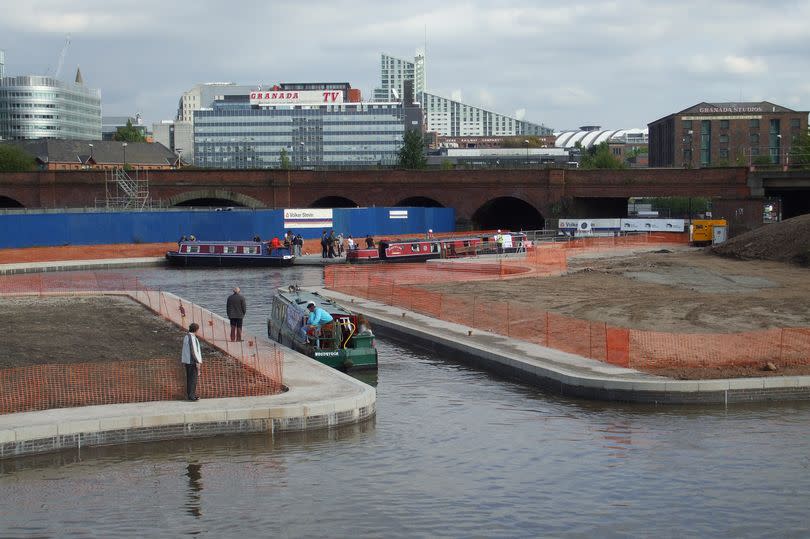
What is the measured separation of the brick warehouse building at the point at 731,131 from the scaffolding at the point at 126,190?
335 feet

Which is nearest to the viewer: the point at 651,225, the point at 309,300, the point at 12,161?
the point at 309,300

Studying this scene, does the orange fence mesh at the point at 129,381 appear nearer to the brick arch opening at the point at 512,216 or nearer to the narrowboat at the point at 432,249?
the narrowboat at the point at 432,249

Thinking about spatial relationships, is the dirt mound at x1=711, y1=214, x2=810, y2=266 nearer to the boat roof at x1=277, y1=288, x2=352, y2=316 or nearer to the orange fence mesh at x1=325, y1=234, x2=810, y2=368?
the orange fence mesh at x1=325, y1=234, x2=810, y2=368

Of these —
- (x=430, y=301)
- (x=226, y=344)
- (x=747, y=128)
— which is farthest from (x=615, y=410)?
(x=747, y=128)

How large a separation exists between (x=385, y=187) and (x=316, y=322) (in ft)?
233

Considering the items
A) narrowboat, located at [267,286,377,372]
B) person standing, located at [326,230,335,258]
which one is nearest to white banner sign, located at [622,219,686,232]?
person standing, located at [326,230,335,258]

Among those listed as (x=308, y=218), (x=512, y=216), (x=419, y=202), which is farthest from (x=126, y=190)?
(x=512, y=216)

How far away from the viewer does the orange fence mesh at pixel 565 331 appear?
92.5 feet

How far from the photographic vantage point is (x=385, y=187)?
326ft

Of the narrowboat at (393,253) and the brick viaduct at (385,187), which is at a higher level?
the brick viaduct at (385,187)

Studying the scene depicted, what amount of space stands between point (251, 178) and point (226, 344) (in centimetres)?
6855

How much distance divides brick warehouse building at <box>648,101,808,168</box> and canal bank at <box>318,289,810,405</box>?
14821 centimetres

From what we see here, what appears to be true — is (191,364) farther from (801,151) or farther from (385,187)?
(801,151)

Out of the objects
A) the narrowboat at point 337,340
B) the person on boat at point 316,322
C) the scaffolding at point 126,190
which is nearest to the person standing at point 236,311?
the narrowboat at point 337,340
